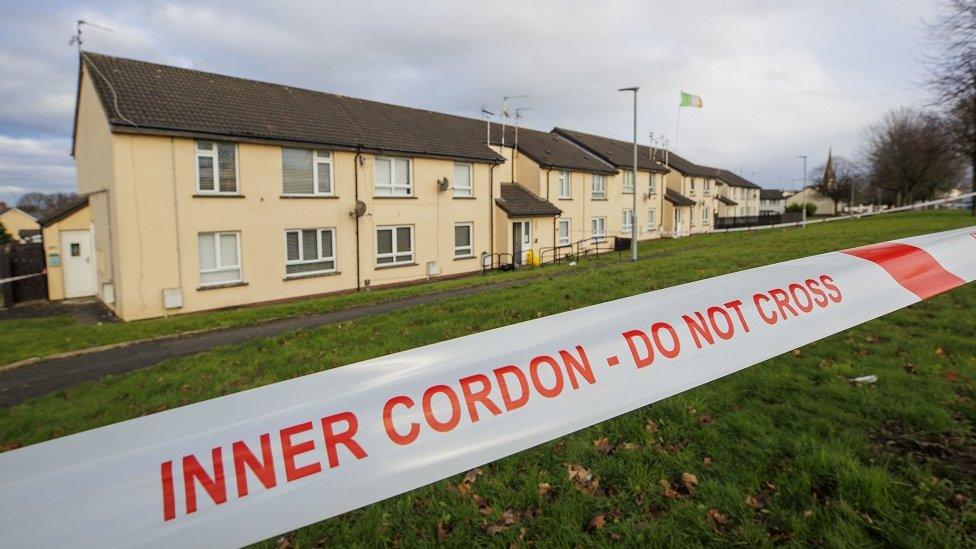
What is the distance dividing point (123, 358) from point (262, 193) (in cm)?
767

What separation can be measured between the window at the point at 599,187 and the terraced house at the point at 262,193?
8.80 meters

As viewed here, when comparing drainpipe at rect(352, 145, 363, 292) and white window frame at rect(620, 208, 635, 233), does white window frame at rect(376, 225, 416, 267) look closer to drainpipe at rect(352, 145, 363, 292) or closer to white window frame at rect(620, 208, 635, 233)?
drainpipe at rect(352, 145, 363, 292)

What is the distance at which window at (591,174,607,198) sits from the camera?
32.5 meters

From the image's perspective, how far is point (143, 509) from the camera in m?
1.40

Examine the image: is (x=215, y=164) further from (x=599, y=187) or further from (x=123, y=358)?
(x=599, y=187)

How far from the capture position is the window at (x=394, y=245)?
19.0 metres

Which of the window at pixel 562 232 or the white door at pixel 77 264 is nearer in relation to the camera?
the white door at pixel 77 264

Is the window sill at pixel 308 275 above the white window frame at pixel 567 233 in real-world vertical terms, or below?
below

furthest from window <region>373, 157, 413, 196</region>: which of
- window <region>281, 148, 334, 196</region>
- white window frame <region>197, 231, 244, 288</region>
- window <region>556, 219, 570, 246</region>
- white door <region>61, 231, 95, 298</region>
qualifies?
window <region>556, 219, 570, 246</region>

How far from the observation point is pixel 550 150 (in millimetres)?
30828

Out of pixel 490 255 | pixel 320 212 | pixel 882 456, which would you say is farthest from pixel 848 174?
pixel 882 456

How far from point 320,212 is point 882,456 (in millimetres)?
16602

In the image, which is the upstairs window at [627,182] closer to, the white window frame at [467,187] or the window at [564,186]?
the window at [564,186]

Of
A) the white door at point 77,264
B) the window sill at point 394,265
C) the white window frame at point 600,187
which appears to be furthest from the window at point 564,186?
the white door at point 77,264
